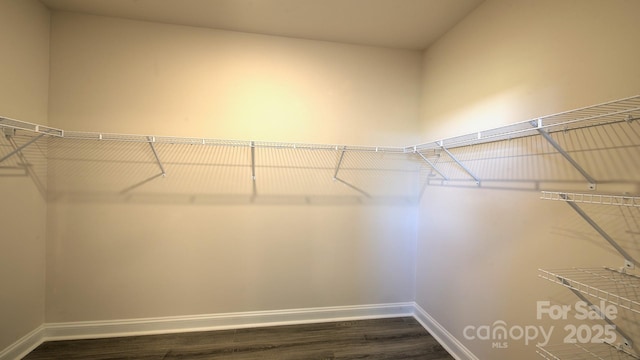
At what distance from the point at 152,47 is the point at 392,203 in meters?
2.49

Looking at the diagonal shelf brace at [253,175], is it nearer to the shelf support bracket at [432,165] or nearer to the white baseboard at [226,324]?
the white baseboard at [226,324]

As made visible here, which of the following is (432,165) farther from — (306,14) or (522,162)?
(306,14)

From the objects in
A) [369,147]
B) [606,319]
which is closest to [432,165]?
[369,147]

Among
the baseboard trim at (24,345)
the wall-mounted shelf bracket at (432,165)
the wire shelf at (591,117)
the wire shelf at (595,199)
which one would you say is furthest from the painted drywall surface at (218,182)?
the wire shelf at (595,199)

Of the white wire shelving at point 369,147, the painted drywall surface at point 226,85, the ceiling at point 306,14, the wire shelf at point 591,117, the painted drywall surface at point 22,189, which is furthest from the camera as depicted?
the painted drywall surface at point 226,85

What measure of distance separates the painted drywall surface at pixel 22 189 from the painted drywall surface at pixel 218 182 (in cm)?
8

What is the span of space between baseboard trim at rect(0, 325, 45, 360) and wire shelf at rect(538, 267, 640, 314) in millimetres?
3248

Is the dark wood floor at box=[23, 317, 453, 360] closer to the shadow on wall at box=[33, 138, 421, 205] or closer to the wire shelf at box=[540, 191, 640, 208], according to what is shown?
the shadow on wall at box=[33, 138, 421, 205]

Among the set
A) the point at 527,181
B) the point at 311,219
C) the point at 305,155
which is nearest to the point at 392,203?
the point at 311,219

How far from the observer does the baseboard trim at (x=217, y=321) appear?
6.56 ft

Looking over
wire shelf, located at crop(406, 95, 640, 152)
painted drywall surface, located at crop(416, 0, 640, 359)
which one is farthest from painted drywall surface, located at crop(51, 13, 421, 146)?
wire shelf, located at crop(406, 95, 640, 152)

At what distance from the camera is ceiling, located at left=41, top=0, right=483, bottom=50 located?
1.80 meters

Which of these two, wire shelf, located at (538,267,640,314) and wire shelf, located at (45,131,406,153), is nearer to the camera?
wire shelf, located at (538,267,640,314)

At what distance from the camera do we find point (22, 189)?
5.83 feet
